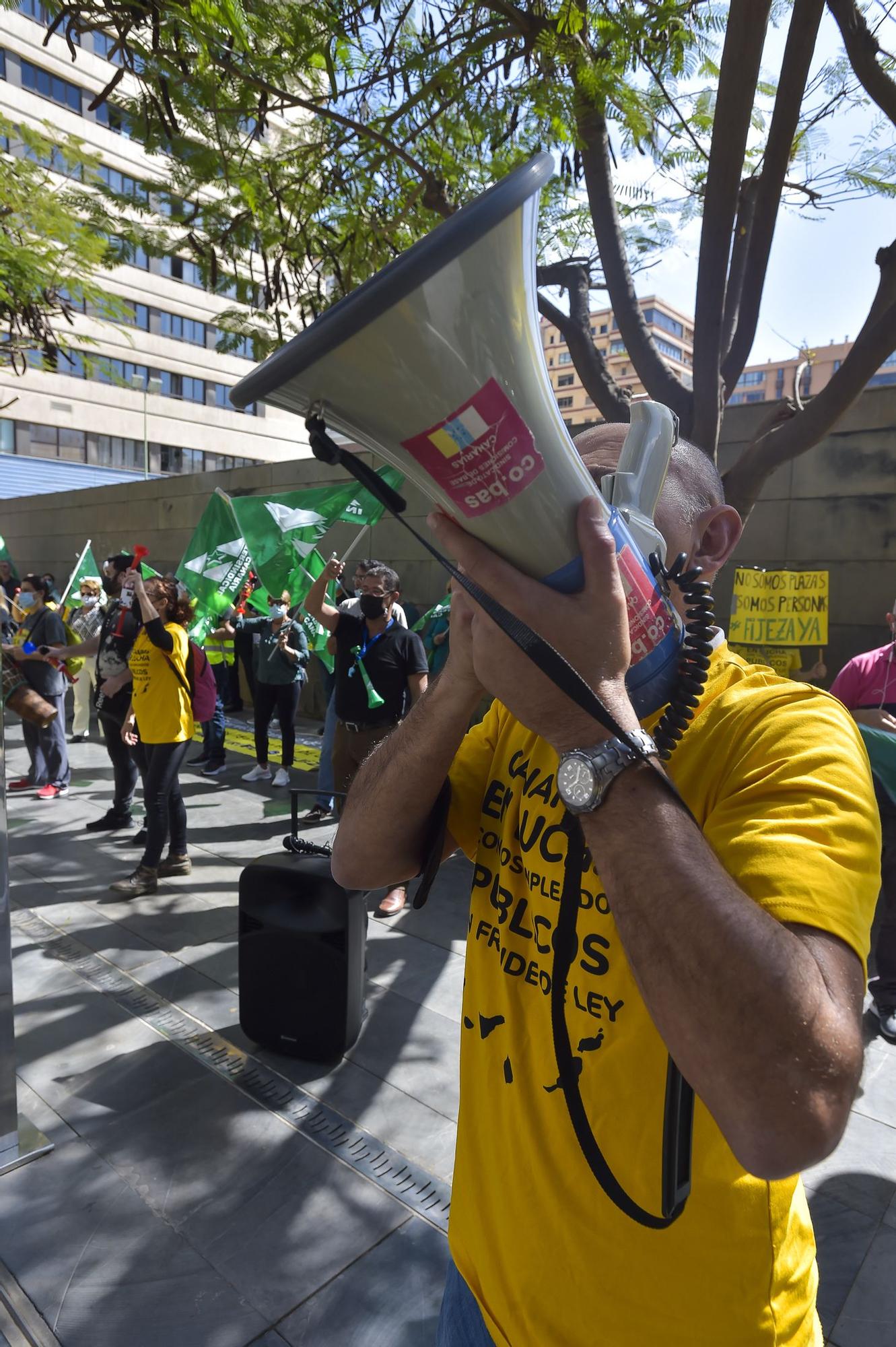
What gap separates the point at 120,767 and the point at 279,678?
1.78 metres

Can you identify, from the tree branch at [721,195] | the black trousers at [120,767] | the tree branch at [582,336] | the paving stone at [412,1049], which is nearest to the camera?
the paving stone at [412,1049]

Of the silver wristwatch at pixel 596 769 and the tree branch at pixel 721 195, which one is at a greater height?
the tree branch at pixel 721 195

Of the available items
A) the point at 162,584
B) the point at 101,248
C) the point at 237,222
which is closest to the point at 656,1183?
the point at 162,584

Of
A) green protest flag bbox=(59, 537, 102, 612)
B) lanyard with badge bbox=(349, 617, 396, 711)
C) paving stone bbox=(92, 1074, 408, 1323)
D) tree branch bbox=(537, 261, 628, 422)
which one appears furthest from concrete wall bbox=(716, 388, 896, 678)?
green protest flag bbox=(59, 537, 102, 612)

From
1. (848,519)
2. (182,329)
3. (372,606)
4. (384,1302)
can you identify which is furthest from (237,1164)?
A: (182,329)

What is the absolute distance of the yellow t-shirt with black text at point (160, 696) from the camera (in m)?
5.16

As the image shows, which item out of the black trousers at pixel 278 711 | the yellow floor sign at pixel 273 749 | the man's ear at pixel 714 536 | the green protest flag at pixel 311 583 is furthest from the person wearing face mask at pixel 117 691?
the man's ear at pixel 714 536

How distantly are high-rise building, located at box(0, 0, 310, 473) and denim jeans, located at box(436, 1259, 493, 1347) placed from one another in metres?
26.3

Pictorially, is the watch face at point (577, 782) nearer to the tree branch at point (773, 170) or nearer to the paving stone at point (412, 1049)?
the paving stone at point (412, 1049)

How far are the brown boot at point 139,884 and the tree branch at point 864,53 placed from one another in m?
→ 5.82

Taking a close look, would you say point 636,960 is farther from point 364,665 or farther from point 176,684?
point 176,684

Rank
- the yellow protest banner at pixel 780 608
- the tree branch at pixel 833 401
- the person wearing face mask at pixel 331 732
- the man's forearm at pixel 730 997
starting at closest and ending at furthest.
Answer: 1. the man's forearm at pixel 730 997
2. the tree branch at pixel 833 401
3. the person wearing face mask at pixel 331 732
4. the yellow protest banner at pixel 780 608

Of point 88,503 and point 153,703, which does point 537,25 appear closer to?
point 153,703

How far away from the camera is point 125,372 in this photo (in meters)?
31.6
